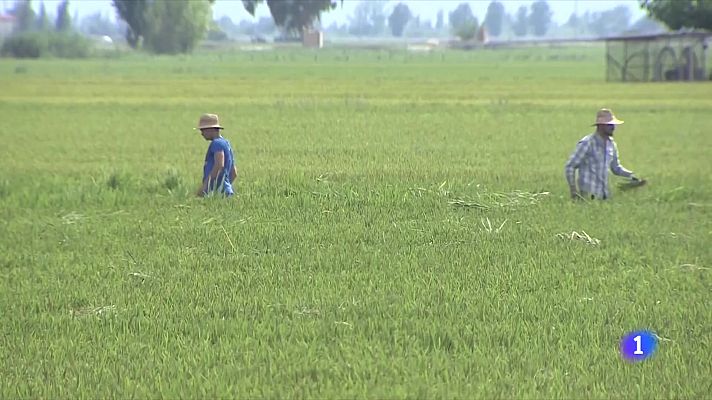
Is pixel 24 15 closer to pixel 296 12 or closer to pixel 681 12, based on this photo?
pixel 296 12

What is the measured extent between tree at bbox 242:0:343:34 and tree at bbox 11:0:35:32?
807 inches

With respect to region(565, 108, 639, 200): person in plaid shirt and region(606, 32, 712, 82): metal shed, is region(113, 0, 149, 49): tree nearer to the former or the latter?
region(606, 32, 712, 82): metal shed

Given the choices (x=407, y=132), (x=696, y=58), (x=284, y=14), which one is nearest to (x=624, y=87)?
(x=696, y=58)

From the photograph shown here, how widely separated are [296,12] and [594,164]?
91.1 meters

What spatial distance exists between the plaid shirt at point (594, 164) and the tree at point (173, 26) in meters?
69.4

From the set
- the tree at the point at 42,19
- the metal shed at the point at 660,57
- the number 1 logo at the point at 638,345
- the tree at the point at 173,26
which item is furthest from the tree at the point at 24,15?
the number 1 logo at the point at 638,345

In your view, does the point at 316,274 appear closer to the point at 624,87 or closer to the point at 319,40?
the point at 624,87

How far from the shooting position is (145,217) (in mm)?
9781

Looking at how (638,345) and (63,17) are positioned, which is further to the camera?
(63,17)

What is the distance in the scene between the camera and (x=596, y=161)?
10242mm

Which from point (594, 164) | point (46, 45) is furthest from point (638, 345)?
point (46, 45)

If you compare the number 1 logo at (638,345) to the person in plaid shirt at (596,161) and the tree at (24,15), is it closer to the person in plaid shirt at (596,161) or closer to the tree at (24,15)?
the person in plaid shirt at (596,161)

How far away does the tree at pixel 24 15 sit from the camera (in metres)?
80.9

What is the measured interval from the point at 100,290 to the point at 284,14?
93.1 meters
